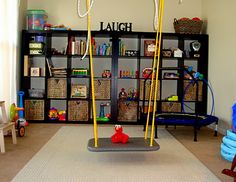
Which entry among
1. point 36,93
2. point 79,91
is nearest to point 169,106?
point 79,91

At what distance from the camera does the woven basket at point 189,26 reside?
608cm

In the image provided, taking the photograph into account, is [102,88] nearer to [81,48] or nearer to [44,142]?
[81,48]

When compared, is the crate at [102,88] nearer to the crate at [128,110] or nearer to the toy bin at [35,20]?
the crate at [128,110]

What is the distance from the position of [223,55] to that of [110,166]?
3.14 m

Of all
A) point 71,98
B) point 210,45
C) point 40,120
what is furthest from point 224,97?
point 40,120

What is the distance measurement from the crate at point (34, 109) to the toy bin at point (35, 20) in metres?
1.38

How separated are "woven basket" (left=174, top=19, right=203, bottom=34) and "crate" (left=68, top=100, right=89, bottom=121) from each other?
2.28 metres

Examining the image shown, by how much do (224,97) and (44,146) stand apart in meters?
3.00

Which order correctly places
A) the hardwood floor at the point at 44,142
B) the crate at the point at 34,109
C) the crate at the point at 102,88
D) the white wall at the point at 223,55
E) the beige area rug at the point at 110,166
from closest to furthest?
the beige area rug at the point at 110,166, the hardwood floor at the point at 44,142, the white wall at the point at 223,55, the crate at the point at 34,109, the crate at the point at 102,88

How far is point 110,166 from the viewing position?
321cm

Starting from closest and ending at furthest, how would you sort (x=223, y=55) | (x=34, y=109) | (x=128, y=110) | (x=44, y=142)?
(x=44, y=142) < (x=223, y=55) < (x=34, y=109) < (x=128, y=110)

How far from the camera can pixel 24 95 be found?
19.9 feet

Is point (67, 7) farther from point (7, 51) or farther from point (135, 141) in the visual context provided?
point (135, 141)

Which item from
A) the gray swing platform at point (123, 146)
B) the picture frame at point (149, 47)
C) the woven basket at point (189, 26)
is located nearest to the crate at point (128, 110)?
the picture frame at point (149, 47)
